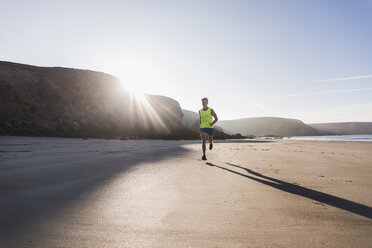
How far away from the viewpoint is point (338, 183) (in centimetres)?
272

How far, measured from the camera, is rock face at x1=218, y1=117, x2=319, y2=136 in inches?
3044

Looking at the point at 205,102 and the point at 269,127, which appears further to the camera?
the point at 269,127

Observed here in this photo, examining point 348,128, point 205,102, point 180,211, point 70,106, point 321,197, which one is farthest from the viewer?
point 348,128

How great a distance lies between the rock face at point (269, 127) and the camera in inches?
3044

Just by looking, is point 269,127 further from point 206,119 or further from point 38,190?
point 38,190

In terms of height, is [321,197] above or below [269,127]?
below

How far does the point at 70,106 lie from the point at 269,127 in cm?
7306

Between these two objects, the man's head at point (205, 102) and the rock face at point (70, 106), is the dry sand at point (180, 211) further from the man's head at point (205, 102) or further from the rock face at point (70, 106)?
the rock face at point (70, 106)

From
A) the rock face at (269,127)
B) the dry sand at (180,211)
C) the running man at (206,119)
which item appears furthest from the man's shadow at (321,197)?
the rock face at (269,127)

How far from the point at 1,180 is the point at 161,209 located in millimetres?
2077

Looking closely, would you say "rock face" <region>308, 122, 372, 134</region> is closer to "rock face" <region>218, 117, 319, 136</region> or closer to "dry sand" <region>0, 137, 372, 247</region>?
"rock face" <region>218, 117, 319, 136</region>

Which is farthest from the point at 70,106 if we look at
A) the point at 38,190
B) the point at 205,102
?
the point at 38,190

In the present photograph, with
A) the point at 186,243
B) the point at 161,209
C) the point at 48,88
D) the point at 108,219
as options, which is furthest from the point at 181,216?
the point at 48,88

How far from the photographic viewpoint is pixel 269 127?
262ft
